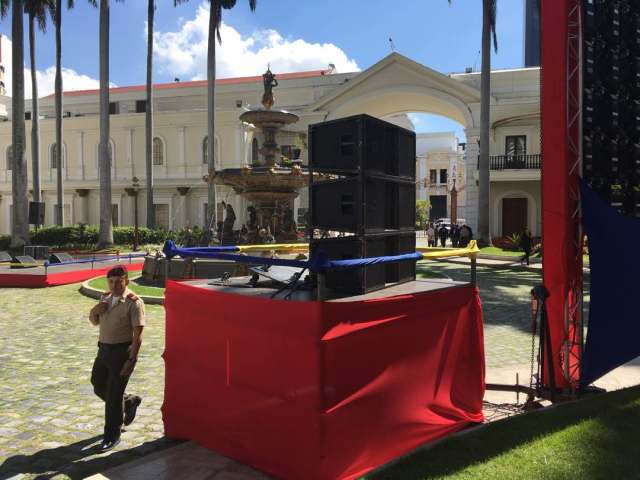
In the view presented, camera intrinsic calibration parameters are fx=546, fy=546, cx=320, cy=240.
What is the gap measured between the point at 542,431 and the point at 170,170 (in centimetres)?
3965

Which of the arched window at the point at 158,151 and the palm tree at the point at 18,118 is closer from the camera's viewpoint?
the palm tree at the point at 18,118

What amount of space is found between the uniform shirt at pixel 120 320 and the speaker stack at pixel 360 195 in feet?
5.37

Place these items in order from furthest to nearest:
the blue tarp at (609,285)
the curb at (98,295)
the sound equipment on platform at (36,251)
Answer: the sound equipment on platform at (36,251) → the curb at (98,295) → the blue tarp at (609,285)

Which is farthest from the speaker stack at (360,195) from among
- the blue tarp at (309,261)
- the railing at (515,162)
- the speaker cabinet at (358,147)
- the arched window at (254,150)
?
the arched window at (254,150)

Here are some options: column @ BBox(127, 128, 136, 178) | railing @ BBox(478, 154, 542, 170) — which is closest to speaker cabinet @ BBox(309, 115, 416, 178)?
railing @ BBox(478, 154, 542, 170)

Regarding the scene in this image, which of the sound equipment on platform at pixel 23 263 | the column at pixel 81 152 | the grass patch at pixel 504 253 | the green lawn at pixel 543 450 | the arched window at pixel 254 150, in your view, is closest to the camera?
the green lawn at pixel 543 450

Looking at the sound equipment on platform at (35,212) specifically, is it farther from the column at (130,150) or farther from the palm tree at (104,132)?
the column at (130,150)

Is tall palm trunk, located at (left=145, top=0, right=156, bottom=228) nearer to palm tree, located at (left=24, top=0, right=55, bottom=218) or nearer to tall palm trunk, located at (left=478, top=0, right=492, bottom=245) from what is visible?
palm tree, located at (left=24, top=0, right=55, bottom=218)

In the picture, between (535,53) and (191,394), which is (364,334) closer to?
(191,394)

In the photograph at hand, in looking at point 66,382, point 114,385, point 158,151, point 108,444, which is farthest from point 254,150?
point 108,444

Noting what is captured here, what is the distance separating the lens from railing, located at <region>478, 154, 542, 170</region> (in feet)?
111

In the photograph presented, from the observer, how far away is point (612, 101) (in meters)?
6.02

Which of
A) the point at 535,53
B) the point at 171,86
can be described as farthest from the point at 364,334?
the point at 535,53

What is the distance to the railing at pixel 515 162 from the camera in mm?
33841
